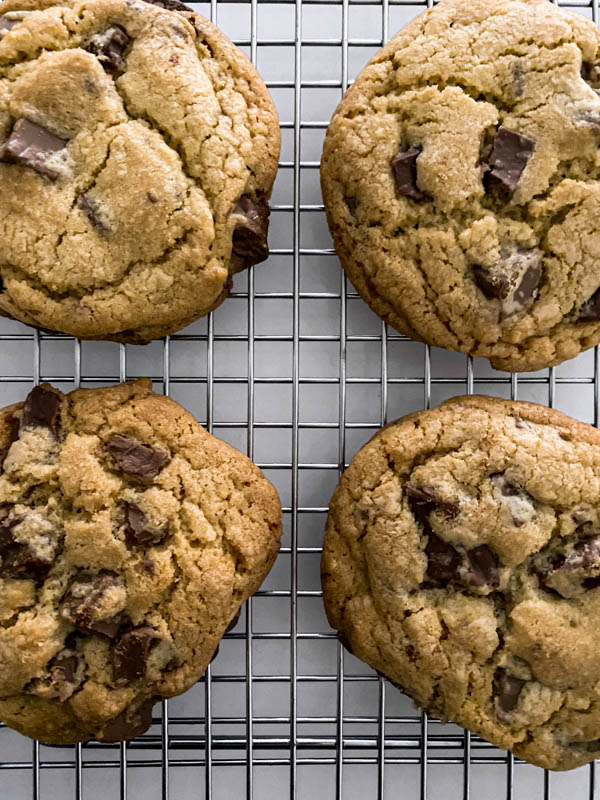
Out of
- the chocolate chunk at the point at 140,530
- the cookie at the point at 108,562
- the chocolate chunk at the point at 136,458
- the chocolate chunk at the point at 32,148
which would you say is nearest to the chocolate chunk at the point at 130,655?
the cookie at the point at 108,562

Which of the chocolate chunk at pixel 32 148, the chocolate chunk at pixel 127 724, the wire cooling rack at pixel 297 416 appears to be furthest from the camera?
the wire cooling rack at pixel 297 416

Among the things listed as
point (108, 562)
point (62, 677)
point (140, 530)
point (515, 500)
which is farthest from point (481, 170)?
point (62, 677)

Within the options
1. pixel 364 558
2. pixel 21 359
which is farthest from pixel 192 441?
pixel 21 359

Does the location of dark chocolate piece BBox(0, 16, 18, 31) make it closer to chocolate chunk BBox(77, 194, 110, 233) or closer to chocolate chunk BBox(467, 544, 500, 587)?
chocolate chunk BBox(77, 194, 110, 233)

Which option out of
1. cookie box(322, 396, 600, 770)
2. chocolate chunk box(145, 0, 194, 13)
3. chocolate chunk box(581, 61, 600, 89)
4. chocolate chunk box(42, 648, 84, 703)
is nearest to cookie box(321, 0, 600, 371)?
chocolate chunk box(581, 61, 600, 89)

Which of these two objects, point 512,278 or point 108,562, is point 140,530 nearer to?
point 108,562

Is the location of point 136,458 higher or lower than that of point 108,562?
higher

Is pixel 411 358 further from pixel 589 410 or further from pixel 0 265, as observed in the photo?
pixel 0 265

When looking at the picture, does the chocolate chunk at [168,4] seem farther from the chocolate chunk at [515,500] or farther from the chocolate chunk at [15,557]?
the chocolate chunk at [515,500]
